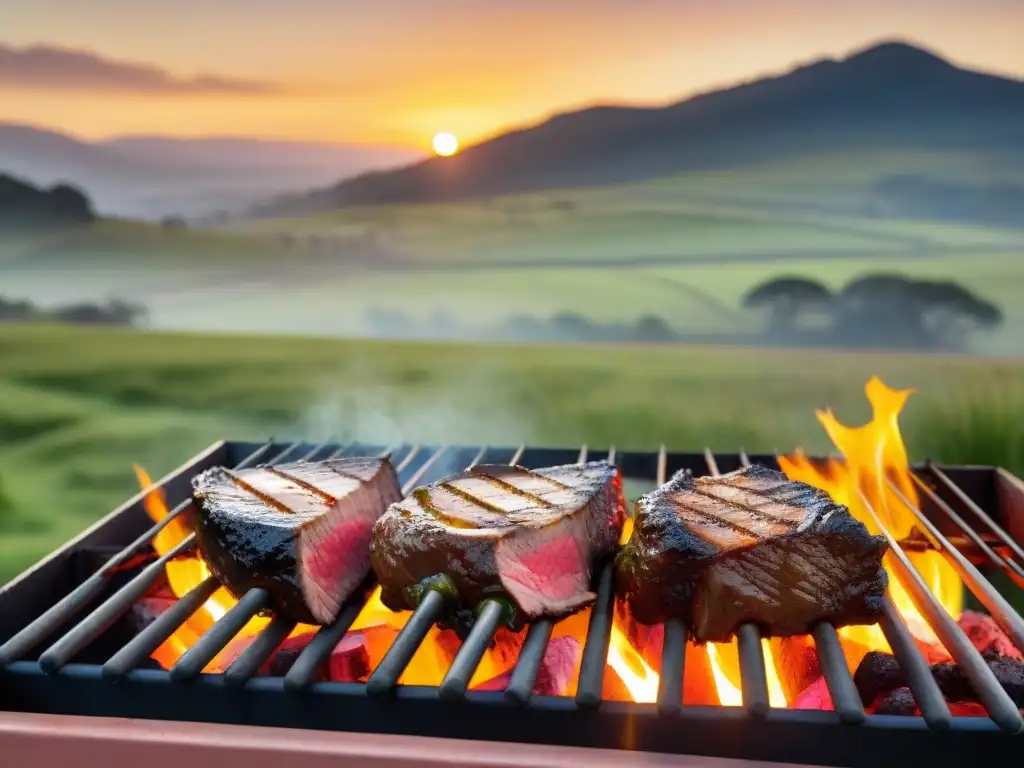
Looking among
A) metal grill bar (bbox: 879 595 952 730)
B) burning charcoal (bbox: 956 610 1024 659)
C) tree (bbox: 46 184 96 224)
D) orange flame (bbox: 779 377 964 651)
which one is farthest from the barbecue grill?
tree (bbox: 46 184 96 224)

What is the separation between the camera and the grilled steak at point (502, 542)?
2.10 meters

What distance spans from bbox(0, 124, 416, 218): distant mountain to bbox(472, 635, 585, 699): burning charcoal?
4.03 m

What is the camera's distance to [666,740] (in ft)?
5.59

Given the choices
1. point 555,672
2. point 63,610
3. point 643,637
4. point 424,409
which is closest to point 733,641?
point 643,637

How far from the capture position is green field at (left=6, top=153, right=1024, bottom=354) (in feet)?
16.3

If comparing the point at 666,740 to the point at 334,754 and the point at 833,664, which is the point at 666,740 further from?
the point at 334,754

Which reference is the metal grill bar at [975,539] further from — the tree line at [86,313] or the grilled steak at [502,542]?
the tree line at [86,313]

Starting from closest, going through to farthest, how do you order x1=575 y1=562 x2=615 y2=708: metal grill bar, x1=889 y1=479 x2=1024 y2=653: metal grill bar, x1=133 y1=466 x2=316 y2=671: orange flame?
x1=575 y1=562 x2=615 y2=708: metal grill bar, x1=889 y1=479 x2=1024 y2=653: metal grill bar, x1=133 y1=466 x2=316 y2=671: orange flame

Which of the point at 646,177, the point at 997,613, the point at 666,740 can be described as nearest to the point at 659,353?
the point at 646,177

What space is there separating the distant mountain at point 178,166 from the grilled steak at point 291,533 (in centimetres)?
334

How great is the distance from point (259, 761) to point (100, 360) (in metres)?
4.48

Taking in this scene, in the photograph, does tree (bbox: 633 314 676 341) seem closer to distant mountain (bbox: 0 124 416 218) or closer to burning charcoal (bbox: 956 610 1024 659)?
distant mountain (bbox: 0 124 416 218)

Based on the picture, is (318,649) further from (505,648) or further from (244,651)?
(505,648)

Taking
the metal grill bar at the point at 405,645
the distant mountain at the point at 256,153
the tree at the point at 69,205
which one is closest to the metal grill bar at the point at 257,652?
the metal grill bar at the point at 405,645
